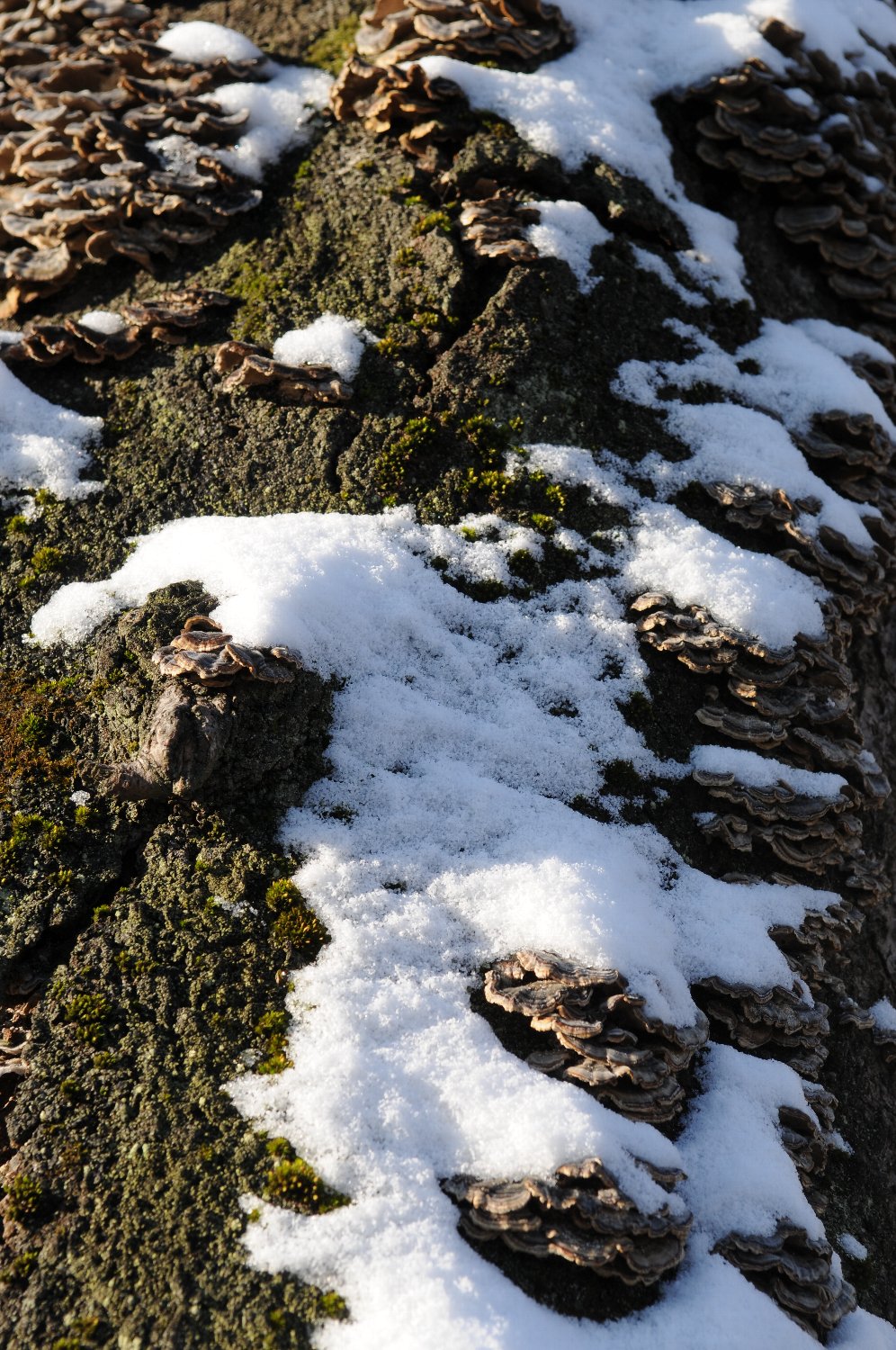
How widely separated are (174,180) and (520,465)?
3350mm

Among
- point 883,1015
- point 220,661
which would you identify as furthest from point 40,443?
point 883,1015

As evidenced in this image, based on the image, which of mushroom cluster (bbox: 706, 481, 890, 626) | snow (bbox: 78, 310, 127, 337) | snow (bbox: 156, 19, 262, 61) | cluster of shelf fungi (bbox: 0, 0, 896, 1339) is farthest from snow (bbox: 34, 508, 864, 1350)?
snow (bbox: 156, 19, 262, 61)

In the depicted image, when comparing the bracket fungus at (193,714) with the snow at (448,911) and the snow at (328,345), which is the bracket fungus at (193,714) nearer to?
A: the snow at (448,911)

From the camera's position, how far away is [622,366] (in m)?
7.16

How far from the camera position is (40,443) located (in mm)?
6785

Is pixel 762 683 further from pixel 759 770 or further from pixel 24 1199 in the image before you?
pixel 24 1199

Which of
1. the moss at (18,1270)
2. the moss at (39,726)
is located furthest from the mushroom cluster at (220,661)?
the moss at (18,1270)

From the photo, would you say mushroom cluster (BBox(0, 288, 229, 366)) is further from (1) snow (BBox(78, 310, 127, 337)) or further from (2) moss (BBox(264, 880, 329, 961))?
(2) moss (BBox(264, 880, 329, 961))

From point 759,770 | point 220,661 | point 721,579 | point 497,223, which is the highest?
point 497,223

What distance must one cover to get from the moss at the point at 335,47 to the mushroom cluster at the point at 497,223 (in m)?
2.16

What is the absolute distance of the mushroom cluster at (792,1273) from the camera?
4.51 m

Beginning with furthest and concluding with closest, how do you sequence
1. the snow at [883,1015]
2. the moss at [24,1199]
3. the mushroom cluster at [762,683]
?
the snow at [883,1015] < the mushroom cluster at [762,683] < the moss at [24,1199]

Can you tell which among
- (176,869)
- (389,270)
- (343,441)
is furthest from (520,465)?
(176,869)

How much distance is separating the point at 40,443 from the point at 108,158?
7.74ft
